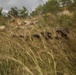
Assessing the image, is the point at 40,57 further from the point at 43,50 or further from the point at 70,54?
the point at 70,54

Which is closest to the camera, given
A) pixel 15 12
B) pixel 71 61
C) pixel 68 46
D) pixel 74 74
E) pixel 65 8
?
pixel 74 74

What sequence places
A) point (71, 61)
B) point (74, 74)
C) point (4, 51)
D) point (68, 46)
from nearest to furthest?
1. point (74, 74)
2. point (71, 61)
3. point (68, 46)
4. point (4, 51)

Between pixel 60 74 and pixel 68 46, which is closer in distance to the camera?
pixel 60 74

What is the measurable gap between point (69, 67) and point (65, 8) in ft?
27.1

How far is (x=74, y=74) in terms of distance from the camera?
3.08m

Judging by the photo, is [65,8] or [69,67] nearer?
[69,67]

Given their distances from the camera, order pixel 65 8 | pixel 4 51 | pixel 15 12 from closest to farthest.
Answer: pixel 4 51 < pixel 65 8 < pixel 15 12

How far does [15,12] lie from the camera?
13.7 metres

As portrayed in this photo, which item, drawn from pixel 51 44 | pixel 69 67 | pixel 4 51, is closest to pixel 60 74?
pixel 69 67

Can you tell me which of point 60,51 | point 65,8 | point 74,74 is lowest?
point 74,74

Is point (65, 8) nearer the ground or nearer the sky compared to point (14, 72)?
nearer the sky

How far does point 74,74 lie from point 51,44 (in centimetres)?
70

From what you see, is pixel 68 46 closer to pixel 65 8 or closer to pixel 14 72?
pixel 14 72

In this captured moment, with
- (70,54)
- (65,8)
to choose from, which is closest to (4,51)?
(70,54)
